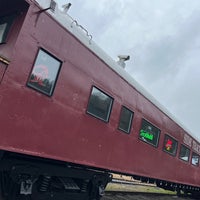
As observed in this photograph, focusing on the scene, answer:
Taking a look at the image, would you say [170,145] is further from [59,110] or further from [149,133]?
[59,110]

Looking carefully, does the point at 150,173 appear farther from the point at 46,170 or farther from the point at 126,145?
the point at 46,170

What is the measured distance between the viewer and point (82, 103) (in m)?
5.93

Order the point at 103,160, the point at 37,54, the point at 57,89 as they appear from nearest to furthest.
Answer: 1. the point at 37,54
2. the point at 57,89
3. the point at 103,160

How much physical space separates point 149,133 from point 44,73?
442 centimetres

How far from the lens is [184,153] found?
11492 millimetres

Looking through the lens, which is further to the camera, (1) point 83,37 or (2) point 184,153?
(2) point 184,153

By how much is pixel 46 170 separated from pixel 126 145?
245 centimetres

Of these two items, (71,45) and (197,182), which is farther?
(197,182)

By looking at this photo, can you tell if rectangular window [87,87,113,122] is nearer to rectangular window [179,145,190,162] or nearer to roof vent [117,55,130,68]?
roof vent [117,55,130,68]

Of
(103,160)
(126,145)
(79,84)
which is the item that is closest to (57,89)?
(79,84)

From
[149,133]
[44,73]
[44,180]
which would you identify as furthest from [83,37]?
[149,133]

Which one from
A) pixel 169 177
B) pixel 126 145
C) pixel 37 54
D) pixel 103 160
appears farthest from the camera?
pixel 169 177

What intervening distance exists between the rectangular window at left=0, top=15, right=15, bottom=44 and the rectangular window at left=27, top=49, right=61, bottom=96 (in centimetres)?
70

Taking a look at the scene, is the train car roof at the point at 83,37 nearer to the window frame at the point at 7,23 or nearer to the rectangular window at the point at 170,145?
the window frame at the point at 7,23
